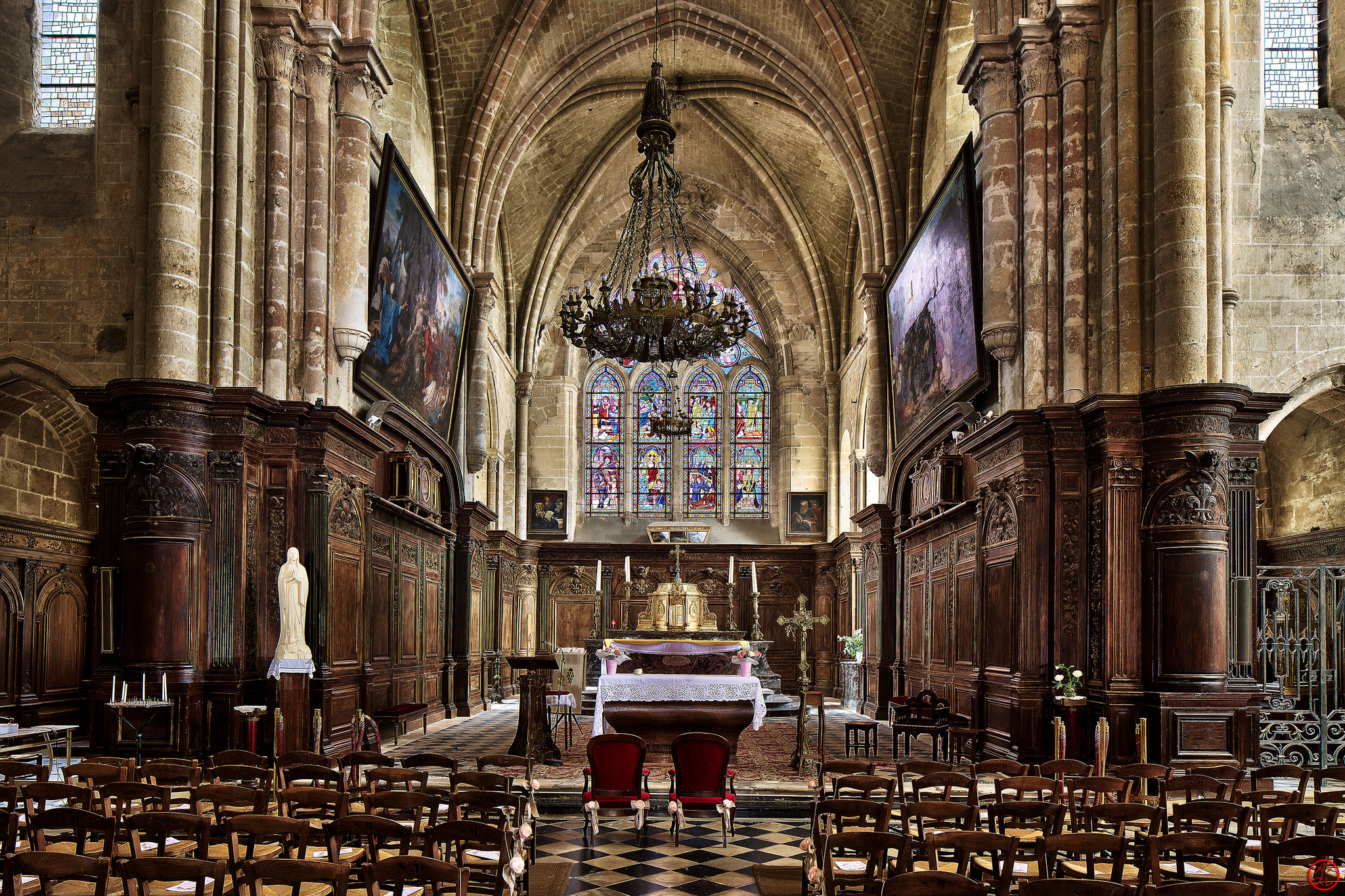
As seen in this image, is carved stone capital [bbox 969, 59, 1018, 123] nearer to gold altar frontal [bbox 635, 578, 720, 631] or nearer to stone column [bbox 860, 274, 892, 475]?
stone column [bbox 860, 274, 892, 475]

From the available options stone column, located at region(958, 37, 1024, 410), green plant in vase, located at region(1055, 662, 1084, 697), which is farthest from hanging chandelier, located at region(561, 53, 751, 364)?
green plant in vase, located at region(1055, 662, 1084, 697)

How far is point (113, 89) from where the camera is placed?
48.2 feet

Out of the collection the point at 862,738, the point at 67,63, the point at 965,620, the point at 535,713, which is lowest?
the point at 862,738

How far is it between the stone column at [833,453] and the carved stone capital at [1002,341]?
1549 centimetres

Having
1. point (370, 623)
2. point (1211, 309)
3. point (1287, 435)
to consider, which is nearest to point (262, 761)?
point (370, 623)

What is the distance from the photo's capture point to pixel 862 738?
681 inches

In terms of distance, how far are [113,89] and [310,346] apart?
4.26m

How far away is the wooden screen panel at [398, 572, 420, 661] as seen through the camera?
18.2 m

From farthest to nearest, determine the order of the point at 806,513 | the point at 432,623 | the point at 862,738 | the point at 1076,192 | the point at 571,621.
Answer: the point at 571,621
the point at 806,513
the point at 432,623
the point at 862,738
the point at 1076,192

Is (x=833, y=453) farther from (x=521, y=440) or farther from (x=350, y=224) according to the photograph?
(x=350, y=224)

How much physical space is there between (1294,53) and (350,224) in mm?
12133

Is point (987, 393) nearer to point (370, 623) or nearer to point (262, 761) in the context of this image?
point (370, 623)

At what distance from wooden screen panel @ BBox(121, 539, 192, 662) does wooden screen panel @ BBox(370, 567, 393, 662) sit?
3.96 metres

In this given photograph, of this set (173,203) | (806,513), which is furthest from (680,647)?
(806,513)
